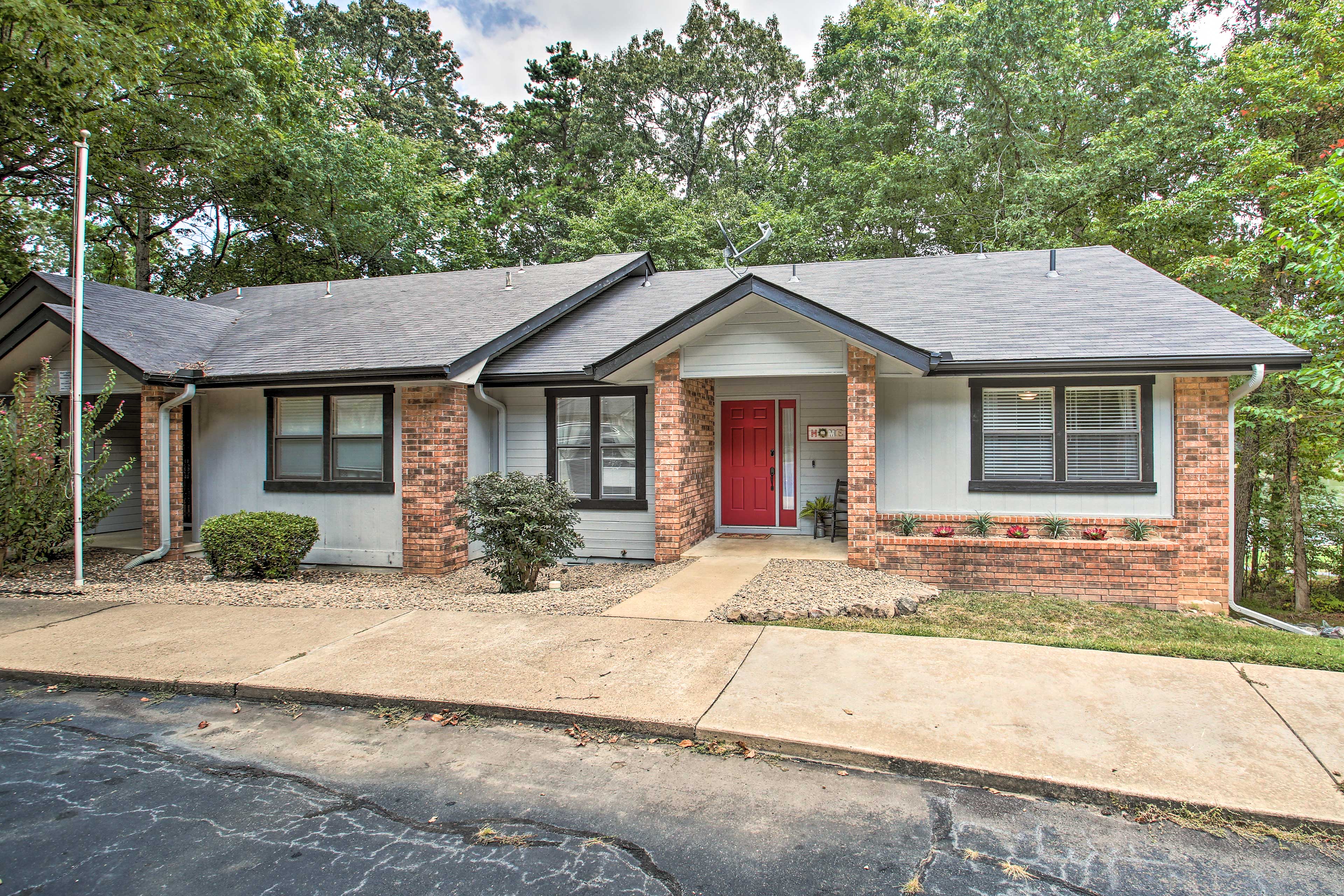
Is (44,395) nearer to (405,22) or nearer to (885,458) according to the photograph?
(885,458)

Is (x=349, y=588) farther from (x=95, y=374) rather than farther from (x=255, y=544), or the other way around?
(x=95, y=374)

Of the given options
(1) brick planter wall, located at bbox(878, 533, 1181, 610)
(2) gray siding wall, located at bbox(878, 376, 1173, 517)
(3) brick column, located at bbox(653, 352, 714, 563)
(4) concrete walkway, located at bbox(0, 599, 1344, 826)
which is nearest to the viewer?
(4) concrete walkway, located at bbox(0, 599, 1344, 826)

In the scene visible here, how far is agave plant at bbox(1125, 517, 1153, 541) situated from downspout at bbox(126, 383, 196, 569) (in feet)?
41.7

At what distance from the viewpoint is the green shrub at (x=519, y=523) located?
294 inches

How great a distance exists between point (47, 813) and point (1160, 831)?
5156mm

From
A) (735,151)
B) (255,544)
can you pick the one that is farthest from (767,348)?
(735,151)

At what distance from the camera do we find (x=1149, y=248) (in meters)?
15.0

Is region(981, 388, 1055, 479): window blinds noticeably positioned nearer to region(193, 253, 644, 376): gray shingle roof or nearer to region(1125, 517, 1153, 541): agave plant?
region(1125, 517, 1153, 541): agave plant

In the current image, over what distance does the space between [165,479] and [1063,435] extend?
12462mm

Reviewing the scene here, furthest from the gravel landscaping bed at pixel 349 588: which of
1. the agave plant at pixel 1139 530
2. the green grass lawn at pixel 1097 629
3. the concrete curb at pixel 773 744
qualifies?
the agave plant at pixel 1139 530

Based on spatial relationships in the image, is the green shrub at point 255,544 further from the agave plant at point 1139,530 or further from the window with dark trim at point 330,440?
the agave plant at point 1139,530

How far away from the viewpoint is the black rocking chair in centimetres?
1027

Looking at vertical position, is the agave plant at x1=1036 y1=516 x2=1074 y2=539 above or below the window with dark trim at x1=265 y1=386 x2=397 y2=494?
below

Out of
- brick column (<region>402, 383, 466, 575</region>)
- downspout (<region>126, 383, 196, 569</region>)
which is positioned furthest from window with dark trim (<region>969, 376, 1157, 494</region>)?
downspout (<region>126, 383, 196, 569</region>)
